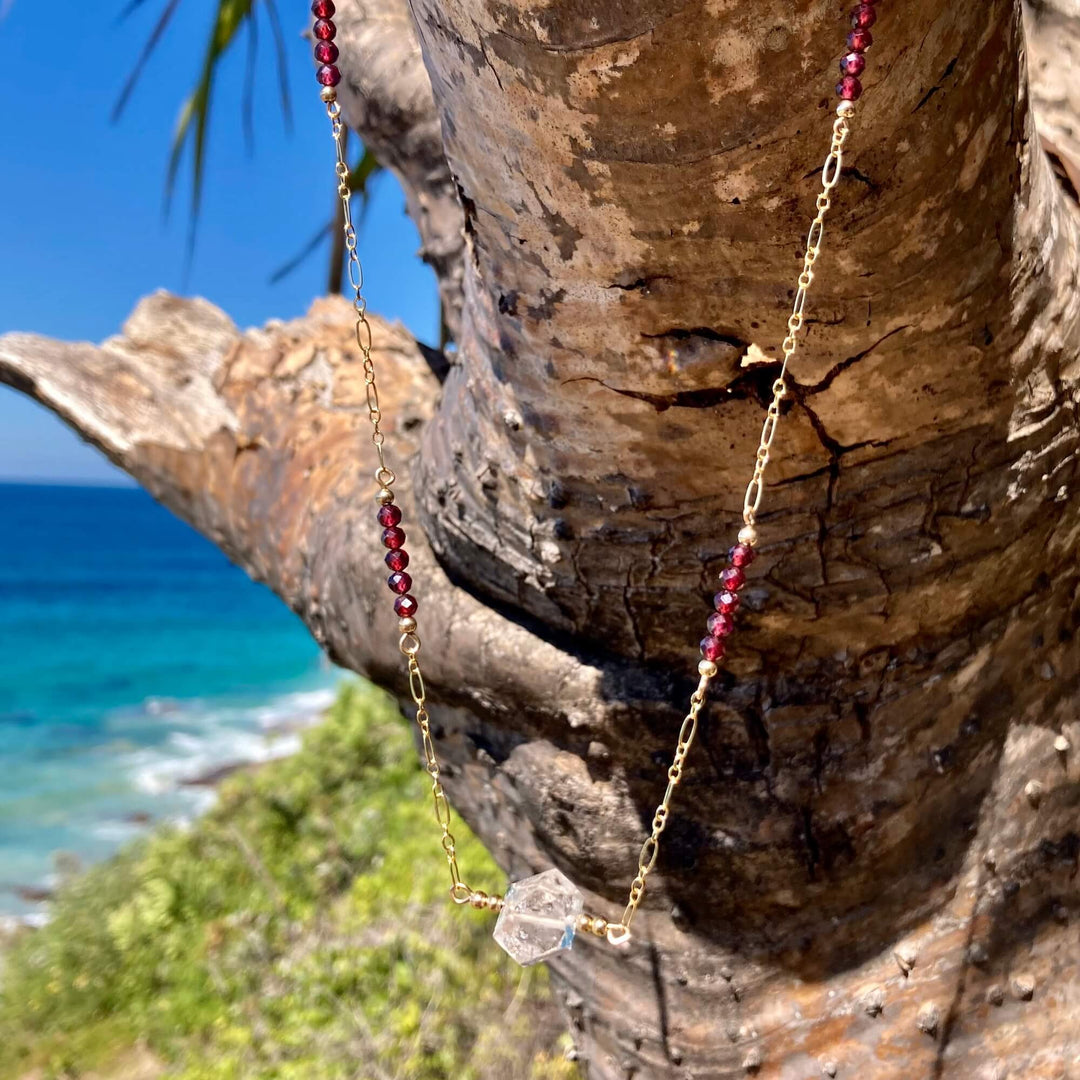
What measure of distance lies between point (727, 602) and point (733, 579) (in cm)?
3

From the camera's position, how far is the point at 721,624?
2.95ft

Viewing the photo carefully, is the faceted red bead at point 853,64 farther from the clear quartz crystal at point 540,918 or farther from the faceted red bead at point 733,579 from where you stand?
the clear quartz crystal at point 540,918

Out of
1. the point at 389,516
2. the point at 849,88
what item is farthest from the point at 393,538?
the point at 849,88

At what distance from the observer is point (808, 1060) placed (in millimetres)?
1062

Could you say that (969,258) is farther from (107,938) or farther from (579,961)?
(107,938)

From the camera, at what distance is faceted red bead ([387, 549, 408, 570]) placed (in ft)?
3.88

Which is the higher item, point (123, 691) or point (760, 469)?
point (123, 691)

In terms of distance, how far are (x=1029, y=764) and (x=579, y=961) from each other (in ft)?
2.01

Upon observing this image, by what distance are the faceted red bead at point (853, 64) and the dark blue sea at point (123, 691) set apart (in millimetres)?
3596

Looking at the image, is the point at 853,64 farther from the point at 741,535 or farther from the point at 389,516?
the point at 389,516

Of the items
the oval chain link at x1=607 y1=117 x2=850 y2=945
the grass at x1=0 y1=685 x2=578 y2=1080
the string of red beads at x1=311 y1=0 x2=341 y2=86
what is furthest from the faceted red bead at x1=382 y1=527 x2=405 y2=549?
the grass at x1=0 y1=685 x2=578 y2=1080

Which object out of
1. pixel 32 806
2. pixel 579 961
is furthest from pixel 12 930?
pixel 579 961

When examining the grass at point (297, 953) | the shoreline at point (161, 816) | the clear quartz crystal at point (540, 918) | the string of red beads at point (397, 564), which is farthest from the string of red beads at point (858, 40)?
the shoreline at point (161, 816)

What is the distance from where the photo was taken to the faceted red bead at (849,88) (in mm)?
612
